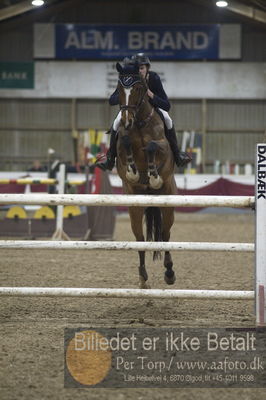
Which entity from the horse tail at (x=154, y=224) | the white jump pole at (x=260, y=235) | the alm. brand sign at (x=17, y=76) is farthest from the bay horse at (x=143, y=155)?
the alm. brand sign at (x=17, y=76)

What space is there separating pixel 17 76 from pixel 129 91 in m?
17.8

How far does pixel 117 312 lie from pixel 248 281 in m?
2.29

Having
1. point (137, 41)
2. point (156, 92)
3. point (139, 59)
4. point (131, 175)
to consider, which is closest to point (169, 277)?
point (131, 175)

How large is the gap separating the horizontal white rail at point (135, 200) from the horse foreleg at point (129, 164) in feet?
3.17

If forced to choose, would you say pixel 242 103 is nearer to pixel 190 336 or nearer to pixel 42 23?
pixel 42 23

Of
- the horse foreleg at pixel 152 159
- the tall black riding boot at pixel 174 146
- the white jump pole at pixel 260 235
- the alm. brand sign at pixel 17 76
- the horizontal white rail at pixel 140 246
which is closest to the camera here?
the white jump pole at pixel 260 235

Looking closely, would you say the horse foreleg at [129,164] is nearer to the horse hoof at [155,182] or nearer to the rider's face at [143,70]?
the horse hoof at [155,182]

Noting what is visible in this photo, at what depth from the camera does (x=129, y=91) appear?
474 cm

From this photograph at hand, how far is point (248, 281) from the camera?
6.48 meters

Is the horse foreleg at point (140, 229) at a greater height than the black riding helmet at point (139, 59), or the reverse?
the black riding helmet at point (139, 59)

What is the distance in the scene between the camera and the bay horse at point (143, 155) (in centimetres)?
476

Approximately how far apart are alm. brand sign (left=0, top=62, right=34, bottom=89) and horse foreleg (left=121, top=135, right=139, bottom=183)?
17303 mm

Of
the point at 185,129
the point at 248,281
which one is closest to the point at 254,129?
the point at 185,129

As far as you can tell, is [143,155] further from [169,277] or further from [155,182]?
[169,277]
